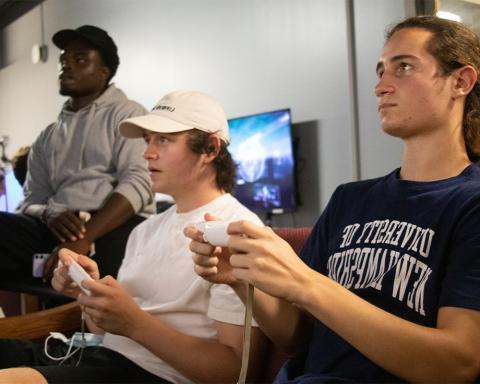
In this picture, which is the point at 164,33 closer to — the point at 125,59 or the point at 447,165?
the point at 125,59

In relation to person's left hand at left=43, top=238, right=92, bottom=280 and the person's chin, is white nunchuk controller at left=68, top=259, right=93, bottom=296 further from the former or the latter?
the person's chin

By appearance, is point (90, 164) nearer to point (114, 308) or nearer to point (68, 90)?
point (68, 90)

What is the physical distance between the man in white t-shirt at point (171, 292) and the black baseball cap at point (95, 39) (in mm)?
896

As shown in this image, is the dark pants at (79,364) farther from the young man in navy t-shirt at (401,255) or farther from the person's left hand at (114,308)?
the young man in navy t-shirt at (401,255)

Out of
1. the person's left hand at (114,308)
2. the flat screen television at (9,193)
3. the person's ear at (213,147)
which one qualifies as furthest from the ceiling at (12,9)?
the person's left hand at (114,308)

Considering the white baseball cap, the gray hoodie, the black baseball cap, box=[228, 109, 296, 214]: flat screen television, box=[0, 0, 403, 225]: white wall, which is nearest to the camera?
the white baseball cap

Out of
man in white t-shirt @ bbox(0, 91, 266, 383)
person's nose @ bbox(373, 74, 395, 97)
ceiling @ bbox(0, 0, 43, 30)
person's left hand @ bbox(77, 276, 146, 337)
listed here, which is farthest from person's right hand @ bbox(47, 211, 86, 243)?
ceiling @ bbox(0, 0, 43, 30)

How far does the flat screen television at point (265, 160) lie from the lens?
4551 millimetres

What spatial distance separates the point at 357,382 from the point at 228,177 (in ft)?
2.62

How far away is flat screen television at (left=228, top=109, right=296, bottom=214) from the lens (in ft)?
14.9

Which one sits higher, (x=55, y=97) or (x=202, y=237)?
(x=55, y=97)

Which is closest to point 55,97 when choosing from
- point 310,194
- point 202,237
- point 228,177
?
point 310,194

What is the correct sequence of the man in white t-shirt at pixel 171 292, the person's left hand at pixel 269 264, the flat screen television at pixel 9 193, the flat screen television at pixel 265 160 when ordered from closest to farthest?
1. the person's left hand at pixel 269 264
2. the man in white t-shirt at pixel 171 292
3. the flat screen television at pixel 265 160
4. the flat screen television at pixel 9 193

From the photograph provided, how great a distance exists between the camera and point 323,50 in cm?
436
